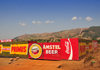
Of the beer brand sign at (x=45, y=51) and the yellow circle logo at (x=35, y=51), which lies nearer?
the beer brand sign at (x=45, y=51)

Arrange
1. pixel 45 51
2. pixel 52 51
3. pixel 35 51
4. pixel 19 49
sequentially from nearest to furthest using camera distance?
pixel 52 51, pixel 45 51, pixel 35 51, pixel 19 49

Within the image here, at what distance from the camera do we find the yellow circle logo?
18.1 m

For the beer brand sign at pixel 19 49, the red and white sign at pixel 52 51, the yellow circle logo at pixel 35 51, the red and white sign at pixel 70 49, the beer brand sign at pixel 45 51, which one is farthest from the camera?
the beer brand sign at pixel 19 49

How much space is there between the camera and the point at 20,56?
20.5 meters

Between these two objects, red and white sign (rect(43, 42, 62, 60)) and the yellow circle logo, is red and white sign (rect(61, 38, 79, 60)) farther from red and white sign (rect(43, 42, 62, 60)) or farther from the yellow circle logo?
the yellow circle logo

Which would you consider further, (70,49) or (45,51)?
(45,51)

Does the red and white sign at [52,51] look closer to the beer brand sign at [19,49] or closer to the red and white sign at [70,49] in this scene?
the red and white sign at [70,49]

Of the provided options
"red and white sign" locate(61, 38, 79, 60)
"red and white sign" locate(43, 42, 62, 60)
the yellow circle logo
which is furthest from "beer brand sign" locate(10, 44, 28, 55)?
"red and white sign" locate(61, 38, 79, 60)

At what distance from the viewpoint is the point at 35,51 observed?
18.5 m

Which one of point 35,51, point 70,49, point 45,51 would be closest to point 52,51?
point 45,51

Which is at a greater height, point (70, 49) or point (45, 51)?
point (70, 49)

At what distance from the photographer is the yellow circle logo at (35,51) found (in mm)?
18144

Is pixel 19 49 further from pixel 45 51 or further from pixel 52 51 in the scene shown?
pixel 52 51

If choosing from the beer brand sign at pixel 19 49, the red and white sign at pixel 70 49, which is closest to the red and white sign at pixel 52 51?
the red and white sign at pixel 70 49
